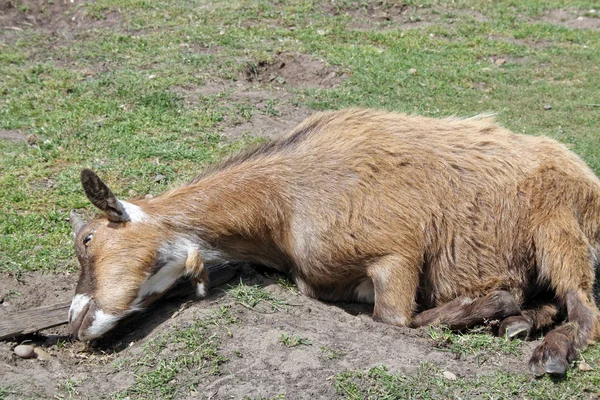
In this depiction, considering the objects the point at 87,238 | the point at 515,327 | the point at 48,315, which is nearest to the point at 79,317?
the point at 48,315

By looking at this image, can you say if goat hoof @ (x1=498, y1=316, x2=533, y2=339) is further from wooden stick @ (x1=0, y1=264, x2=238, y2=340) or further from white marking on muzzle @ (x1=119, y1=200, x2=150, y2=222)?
white marking on muzzle @ (x1=119, y1=200, x2=150, y2=222)

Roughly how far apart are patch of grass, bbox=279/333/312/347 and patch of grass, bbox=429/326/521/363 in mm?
867

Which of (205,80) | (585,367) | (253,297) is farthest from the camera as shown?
(205,80)

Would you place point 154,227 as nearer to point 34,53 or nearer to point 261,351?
point 261,351

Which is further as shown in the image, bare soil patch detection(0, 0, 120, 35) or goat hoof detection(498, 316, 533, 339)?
bare soil patch detection(0, 0, 120, 35)

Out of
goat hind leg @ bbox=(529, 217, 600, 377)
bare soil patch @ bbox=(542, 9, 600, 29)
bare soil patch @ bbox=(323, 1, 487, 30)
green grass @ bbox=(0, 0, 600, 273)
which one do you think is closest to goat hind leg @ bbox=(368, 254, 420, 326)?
goat hind leg @ bbox=(529, 217, 600, 377)

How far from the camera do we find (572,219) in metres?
5.14

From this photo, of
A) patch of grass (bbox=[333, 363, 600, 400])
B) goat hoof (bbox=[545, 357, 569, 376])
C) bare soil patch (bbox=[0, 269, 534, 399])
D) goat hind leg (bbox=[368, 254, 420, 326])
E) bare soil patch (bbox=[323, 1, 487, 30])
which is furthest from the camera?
bare soil patch (bbox=[323, 1, 487, 30])

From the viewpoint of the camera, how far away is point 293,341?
444 cm

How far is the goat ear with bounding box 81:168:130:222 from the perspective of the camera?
4621 millimetres

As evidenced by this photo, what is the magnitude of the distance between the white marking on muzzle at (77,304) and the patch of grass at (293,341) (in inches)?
52.3

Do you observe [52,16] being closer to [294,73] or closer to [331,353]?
[294,73]

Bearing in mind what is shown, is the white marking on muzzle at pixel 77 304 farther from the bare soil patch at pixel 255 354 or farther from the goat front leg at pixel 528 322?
the goat front leg at pixel 528 322

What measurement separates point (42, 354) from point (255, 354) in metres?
1.47
